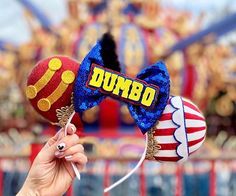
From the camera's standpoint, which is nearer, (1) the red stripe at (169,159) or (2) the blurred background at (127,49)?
(1) the red stripe at (169,159)

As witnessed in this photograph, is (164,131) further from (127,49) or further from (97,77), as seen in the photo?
(127,49)

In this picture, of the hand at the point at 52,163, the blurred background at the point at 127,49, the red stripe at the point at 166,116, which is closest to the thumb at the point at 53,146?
the hand at the point at 52,163

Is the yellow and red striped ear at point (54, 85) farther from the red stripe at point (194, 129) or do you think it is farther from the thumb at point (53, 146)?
the red stripe at point (194, 129)

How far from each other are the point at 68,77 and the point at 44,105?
0.28 feet

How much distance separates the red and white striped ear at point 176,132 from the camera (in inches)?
56.5

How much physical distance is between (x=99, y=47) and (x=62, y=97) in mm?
143

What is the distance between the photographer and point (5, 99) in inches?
540

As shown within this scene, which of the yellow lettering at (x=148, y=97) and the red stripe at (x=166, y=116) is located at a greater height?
the yellow lettering at (x=148, y=97)

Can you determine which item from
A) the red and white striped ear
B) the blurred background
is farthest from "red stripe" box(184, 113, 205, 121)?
the blurred background

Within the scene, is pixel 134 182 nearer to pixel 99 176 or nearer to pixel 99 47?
pixel 99 176

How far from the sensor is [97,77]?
1363mm

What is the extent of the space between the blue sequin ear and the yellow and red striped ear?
0.06ft

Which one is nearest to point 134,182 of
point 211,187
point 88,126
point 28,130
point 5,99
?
point 211,187

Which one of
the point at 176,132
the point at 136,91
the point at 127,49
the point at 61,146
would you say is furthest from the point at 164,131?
the point at 127,49
